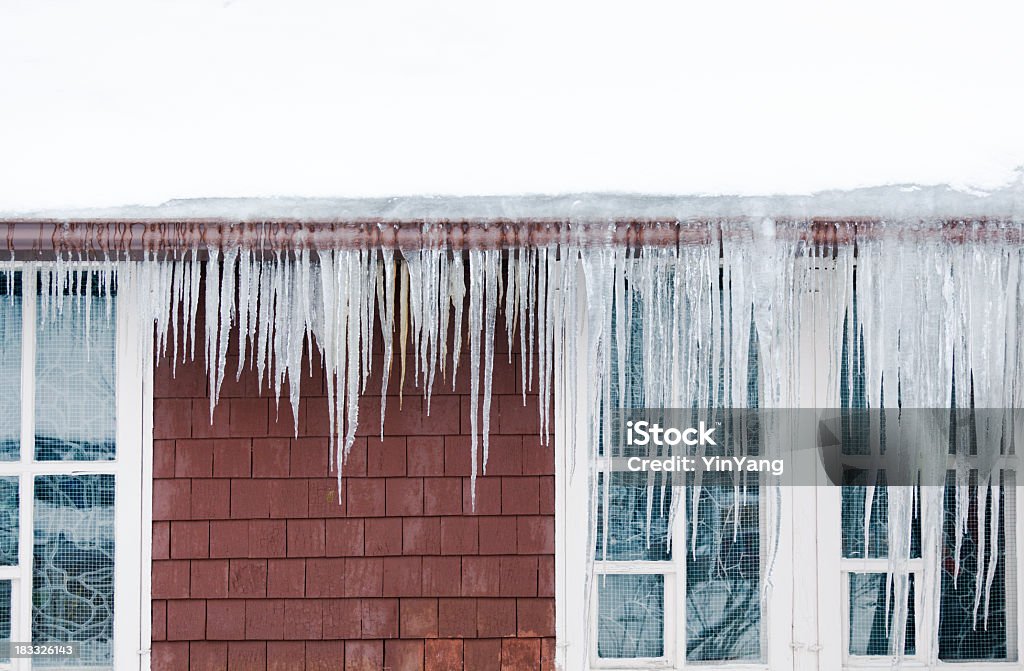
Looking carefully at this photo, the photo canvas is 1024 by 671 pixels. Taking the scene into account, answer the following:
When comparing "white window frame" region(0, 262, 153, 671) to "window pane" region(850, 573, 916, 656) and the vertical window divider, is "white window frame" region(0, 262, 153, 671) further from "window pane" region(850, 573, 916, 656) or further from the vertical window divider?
"window pane" region(850, 573, 916, 656)

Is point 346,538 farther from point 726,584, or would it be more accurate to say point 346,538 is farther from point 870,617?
point 870,617

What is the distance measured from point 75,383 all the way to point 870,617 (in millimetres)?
3504

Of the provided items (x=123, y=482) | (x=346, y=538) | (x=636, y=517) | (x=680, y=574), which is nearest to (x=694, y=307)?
(x=636, y=517)

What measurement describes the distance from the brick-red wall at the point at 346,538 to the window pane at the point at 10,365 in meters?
0.59

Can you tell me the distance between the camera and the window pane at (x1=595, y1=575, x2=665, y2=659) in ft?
11.4

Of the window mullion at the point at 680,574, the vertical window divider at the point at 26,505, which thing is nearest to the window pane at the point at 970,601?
the window mullion at the point at 680,574

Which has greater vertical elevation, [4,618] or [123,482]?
[123,482]

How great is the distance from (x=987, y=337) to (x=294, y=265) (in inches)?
96.5

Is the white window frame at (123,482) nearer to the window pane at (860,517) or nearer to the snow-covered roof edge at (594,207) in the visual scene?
the snow-covered roof edge at (594,207)

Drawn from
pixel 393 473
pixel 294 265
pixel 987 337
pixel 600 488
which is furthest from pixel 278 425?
pixel 987 337

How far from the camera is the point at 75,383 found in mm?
3459

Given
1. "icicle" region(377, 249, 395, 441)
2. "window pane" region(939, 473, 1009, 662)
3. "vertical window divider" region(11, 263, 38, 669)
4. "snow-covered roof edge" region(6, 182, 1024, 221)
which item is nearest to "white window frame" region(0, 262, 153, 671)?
"vertical window divider" region(11, 263, 38, 669)

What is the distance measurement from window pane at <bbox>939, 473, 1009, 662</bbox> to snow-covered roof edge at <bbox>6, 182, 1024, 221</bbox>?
4.31ft

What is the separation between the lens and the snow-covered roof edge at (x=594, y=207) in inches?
107
